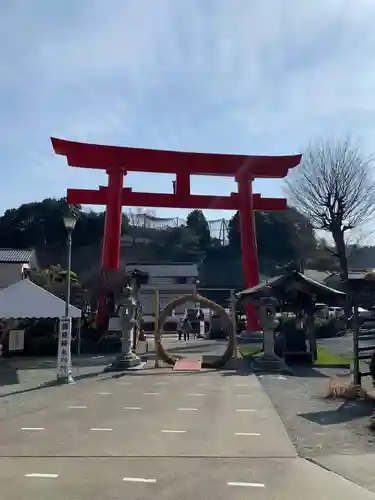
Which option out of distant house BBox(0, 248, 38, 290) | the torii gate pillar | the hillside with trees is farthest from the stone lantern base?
the hillside with trees

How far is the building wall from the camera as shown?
35.5 metres

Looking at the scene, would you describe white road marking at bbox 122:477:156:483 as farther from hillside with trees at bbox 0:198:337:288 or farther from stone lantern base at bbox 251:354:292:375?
hillside with trees at bbox 0:198:337:288

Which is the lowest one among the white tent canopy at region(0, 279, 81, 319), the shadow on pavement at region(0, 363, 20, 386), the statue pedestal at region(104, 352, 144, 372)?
the shadow on pavement at region(0, 363, 20, 386)

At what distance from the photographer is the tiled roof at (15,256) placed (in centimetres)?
3562

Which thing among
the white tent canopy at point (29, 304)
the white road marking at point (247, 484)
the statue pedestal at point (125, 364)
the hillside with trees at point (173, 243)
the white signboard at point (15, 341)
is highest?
the hillside with trees at point (173, 243)

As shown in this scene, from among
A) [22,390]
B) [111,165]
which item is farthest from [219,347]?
[22,390]

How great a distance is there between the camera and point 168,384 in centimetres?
1232

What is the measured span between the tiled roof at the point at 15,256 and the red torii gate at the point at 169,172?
13356mm

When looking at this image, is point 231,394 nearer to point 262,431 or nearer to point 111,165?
point 262,431

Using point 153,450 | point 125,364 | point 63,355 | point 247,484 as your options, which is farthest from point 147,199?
point 247,484

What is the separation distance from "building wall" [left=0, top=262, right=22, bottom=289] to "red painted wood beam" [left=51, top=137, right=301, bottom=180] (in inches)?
615

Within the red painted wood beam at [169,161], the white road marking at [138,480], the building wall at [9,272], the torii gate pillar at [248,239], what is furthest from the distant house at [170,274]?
the white road marking at [138,480]

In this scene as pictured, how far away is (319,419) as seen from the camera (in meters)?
8.12

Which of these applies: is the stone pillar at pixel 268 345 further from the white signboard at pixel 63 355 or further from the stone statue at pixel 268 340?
the white signboard at pixel 63 355
